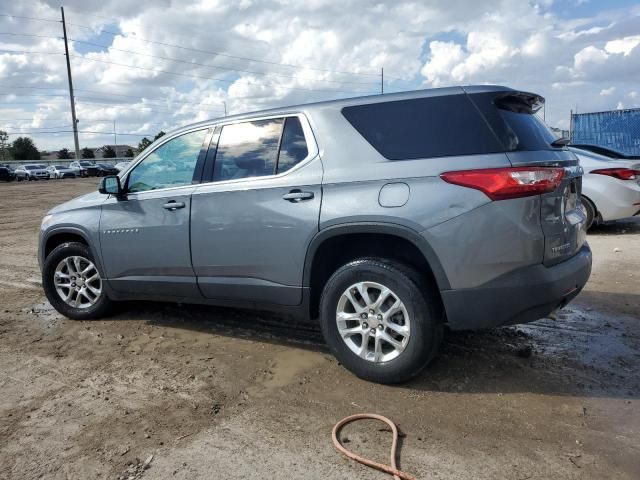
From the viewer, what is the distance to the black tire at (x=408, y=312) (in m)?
3.45

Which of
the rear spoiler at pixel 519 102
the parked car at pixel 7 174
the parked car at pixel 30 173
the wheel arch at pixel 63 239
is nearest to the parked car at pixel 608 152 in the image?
the rear spoiler at pixel 519 102

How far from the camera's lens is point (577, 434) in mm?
2988

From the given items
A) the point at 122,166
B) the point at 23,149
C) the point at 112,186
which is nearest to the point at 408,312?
the point at 112,186

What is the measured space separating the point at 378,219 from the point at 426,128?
0.67 metres

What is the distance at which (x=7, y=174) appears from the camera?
4584 cm

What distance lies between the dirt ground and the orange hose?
0.04m

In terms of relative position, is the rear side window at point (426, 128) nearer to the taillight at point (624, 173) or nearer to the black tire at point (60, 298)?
the black tire at point (60, 298)

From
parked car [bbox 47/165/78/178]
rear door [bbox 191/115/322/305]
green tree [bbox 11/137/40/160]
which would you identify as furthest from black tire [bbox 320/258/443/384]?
green tree [bbox 11/137/40/160]

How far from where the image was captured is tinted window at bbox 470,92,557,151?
3342mm

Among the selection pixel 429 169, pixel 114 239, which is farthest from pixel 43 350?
pixel 429 169

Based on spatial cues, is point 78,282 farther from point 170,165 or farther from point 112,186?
point 170,165

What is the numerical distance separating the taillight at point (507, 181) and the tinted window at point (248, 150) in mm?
1492

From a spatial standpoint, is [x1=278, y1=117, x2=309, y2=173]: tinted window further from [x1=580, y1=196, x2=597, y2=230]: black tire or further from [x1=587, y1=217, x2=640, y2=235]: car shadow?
[x1=587, y1=217, x2=640, y2=235]: car shadow

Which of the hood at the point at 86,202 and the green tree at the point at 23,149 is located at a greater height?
the green tree at the point at 23,149
